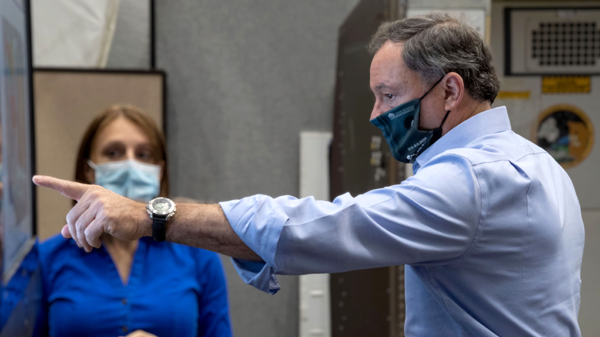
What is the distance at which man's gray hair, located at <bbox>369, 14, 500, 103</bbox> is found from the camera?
0.85 metres

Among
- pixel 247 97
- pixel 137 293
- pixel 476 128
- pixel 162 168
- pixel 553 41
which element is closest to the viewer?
pixel 476 128

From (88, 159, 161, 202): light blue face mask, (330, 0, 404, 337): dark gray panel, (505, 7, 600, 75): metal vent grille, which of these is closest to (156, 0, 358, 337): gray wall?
(330, 0, 404, 337): dark gray panel

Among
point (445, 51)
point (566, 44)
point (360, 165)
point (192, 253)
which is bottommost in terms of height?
point (192, 253)

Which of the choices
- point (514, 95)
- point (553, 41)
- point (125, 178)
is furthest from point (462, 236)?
point (553, 41)

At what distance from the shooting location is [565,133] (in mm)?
2389

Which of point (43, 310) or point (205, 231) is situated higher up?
point (205, 231)

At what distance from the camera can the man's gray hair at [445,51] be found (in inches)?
33.5

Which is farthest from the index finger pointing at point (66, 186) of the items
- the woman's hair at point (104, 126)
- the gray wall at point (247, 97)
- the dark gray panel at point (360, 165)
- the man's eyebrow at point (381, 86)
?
the gray wall at point (247, 97)

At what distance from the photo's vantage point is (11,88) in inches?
47.9

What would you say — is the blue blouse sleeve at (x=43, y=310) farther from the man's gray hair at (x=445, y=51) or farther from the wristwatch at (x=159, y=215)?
the man's gray hair at (x=445, y=51)

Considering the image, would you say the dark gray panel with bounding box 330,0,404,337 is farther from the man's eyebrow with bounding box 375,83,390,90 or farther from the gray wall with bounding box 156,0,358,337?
the man's eyebrow with bounding box 375,83,390,90

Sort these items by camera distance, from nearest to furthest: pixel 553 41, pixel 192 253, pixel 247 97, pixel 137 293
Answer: pixel 137 293 < pixel 192 253 < pixel 553 41 < pixel 247 97

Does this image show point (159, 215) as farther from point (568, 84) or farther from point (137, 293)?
point (568, 84)

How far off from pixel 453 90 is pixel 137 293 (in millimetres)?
1014
